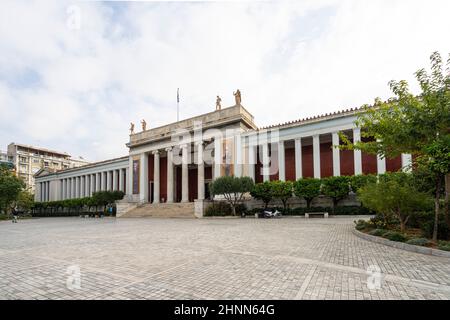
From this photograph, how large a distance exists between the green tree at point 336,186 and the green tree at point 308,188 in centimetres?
49

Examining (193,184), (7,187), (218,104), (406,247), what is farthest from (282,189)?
(7,187)

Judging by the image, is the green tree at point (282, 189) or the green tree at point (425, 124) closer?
the green tree at point (425, 124)

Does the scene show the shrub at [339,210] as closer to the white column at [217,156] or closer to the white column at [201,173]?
the white column at [217,156]

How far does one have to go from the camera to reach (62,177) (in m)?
54.2

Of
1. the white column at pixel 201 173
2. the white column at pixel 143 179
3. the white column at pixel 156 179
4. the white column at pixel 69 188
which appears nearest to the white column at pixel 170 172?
the white column at pixel 156 179

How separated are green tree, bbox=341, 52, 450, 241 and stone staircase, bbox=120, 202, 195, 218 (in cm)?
1864

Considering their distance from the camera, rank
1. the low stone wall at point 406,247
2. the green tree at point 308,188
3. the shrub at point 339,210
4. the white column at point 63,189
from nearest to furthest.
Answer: the low stone wall at point 406,247
the shrub at point 339,210
the green tree at point 308,188
the white column at point 63,189

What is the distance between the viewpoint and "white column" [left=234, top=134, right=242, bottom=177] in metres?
26.2

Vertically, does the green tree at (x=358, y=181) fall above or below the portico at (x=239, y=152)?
below

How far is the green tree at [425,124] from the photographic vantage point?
7160 millimetres

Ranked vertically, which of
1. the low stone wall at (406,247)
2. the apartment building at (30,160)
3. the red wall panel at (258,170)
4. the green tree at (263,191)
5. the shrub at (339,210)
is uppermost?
the apartment building at (30,160)

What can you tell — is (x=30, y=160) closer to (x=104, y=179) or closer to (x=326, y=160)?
(x=104, y=179)
